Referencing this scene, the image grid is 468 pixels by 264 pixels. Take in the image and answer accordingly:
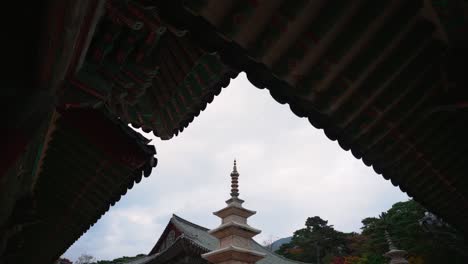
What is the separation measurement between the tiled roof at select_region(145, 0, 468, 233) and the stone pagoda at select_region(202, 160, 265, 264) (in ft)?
23.8

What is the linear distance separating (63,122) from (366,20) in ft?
8.63

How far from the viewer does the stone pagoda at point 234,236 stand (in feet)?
28.9

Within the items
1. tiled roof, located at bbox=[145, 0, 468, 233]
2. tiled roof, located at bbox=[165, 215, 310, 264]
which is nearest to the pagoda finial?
tiled roof, located at bbox=[145, 0, 468, 233]

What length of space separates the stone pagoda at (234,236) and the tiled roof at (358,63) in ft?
23.8

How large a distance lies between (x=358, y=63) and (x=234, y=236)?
8.11 metres

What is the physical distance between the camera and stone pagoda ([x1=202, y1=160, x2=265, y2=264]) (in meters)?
8.82

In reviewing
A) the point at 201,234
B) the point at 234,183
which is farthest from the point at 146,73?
the point at 201,234

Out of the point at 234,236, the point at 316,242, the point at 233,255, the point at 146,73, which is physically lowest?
the point at 146,73

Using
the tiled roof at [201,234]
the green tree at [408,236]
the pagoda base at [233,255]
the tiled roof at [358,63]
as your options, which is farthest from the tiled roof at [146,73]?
the green tree at [408,236]

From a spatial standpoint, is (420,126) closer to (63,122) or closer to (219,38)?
(219,38)

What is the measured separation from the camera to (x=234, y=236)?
920cm

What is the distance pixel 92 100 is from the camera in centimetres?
233

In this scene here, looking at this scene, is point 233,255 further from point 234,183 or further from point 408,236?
point 408,236

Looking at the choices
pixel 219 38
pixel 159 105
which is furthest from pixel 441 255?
pixel 219 38
